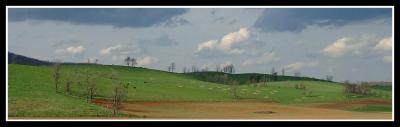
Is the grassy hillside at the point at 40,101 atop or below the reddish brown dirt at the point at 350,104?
atop

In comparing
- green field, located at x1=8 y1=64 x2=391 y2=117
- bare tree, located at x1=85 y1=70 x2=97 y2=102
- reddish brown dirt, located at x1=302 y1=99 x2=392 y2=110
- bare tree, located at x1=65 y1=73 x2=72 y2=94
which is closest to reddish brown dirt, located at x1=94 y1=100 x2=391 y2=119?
reddish brown dirt, located at x1=302 y1=99 x2=392 y2=110

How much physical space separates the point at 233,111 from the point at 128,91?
13.3m

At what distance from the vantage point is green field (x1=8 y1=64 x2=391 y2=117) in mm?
38375

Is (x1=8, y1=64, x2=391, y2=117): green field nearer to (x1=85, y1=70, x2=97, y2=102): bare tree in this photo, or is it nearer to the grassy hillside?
the grassy hillside

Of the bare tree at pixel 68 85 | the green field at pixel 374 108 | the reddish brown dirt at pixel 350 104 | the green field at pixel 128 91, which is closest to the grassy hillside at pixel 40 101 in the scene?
the green field at pixel 128 91

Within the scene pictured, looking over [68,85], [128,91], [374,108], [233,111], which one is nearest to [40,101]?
[68,85]

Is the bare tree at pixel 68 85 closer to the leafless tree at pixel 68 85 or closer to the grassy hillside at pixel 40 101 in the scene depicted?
the leafless tree at pixel 68 85

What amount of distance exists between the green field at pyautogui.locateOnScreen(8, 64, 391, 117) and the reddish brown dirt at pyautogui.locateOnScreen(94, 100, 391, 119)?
3.12 metres

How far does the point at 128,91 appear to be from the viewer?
53125mm

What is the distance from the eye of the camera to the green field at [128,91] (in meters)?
38.4

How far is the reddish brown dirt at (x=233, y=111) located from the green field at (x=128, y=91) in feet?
10.3

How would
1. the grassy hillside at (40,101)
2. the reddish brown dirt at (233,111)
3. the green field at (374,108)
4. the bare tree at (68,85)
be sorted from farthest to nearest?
the bare tree at (68,85), the green field at (374,108), the reddish brown dirt at (233,111), the grassy hillside at (40,101)

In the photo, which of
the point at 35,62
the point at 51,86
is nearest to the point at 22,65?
the point at 35,62
